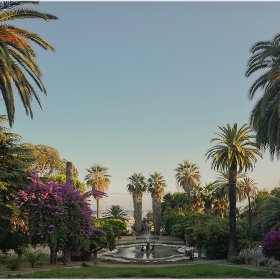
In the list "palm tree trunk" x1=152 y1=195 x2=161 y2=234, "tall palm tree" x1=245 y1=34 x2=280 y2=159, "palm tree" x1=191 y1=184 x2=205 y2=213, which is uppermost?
"tall palm tree" x1=245 y1=34 x2=280 y2=159

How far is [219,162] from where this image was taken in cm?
2831

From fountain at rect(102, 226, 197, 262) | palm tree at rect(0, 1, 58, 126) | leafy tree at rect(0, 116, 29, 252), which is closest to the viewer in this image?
palm tree at rect(0, 1, 58, 126)

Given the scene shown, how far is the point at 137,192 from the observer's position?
6100 cm

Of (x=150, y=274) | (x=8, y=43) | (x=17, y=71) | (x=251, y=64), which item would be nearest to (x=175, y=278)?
(x=150, y=274)

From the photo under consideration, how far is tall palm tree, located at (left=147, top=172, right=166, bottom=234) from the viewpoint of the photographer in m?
59.8

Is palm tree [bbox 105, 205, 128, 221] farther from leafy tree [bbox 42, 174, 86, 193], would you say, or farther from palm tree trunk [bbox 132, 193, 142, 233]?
leafy tree [bbox 42, 174, 86, 193]

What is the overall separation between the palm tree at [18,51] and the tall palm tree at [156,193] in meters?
46.2

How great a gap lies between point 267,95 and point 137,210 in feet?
150

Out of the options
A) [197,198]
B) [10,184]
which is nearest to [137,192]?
[197,198]

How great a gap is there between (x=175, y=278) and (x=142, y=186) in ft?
159

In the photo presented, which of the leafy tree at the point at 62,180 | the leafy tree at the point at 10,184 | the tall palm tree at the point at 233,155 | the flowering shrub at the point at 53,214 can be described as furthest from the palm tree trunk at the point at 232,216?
the leafy tree at the point at 62,180

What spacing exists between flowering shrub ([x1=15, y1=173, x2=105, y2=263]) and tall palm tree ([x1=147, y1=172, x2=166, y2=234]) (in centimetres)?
4098

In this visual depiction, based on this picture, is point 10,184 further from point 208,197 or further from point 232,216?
point 208,197

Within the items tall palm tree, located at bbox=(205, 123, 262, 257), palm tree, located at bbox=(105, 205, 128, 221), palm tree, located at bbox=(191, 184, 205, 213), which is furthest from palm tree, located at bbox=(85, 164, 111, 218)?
tall palm tree, located at bbox=(205, 123, 262, 257)
